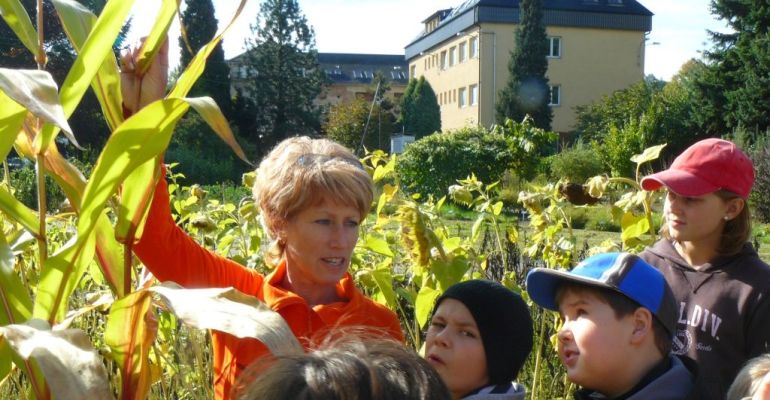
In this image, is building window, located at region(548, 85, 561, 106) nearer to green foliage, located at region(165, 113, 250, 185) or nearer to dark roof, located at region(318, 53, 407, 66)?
green foliage, located at region(165, 113, 250, 185)

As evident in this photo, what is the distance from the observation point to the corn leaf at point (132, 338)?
106 centimetres

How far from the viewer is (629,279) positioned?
5.50ft

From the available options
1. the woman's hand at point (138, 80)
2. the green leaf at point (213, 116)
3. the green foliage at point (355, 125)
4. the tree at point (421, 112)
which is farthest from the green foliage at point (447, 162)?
the tree at point (421, 112)

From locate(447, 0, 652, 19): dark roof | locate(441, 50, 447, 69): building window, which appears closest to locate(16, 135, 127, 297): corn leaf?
locate(447, 0, 652, 19): dark roof

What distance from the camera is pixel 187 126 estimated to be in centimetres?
3080

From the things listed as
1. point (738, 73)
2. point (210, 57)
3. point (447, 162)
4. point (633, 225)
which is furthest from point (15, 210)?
point (210, 57)

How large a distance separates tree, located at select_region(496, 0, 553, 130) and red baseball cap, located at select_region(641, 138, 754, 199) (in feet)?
113

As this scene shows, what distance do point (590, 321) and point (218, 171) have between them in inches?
995

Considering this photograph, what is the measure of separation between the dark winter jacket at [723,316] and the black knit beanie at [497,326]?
68 centimetres

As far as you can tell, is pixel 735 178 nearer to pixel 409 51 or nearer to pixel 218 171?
pixel 218 171

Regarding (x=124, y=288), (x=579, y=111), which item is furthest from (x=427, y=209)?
(x=579, y=111)

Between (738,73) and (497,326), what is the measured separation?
2589 cm

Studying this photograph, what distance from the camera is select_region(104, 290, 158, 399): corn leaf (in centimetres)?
106

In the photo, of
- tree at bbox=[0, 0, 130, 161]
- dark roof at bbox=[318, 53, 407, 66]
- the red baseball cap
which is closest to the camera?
the red baseball cap
